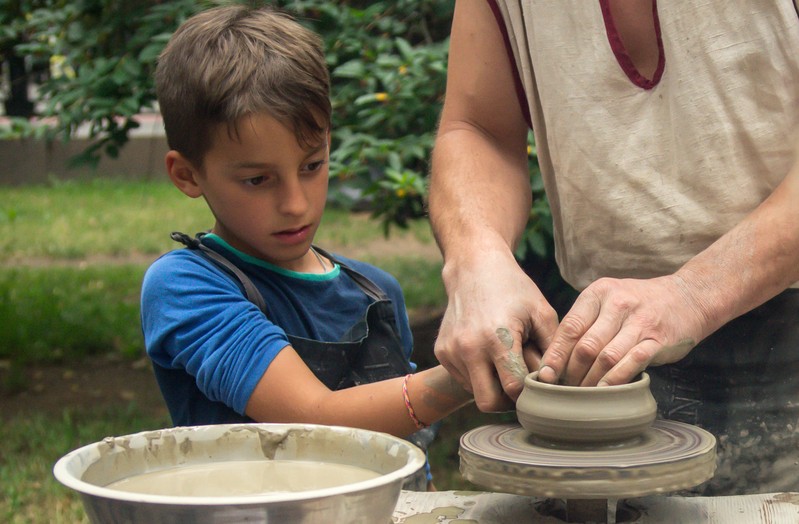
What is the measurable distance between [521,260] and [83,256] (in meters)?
5.98

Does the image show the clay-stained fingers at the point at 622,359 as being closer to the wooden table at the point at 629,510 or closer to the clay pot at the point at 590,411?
the clay pot at the point at 590,411

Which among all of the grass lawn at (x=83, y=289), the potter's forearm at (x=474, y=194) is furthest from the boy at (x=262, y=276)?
the grass lawn at (x=83, y=289)

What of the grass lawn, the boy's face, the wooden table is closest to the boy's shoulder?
the boy's face

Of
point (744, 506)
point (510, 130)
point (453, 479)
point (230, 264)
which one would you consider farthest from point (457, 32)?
point (453, 479)

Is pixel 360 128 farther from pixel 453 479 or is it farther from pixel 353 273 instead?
pixel 353 273

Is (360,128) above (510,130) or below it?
below

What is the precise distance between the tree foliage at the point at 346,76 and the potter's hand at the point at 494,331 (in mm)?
1969

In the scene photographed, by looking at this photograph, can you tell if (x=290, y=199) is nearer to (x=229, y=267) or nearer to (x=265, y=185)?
(x=265, y=185)

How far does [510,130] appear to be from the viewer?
265 cm

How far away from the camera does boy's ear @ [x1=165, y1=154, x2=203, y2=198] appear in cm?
246

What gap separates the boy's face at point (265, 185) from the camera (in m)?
2.31

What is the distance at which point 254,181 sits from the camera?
234 cm

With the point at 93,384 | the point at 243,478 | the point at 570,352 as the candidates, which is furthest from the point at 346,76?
the point at 243,478

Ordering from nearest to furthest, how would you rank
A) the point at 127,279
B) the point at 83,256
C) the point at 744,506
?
the point at 744,506
the point at 127,279
the point at 83,256
